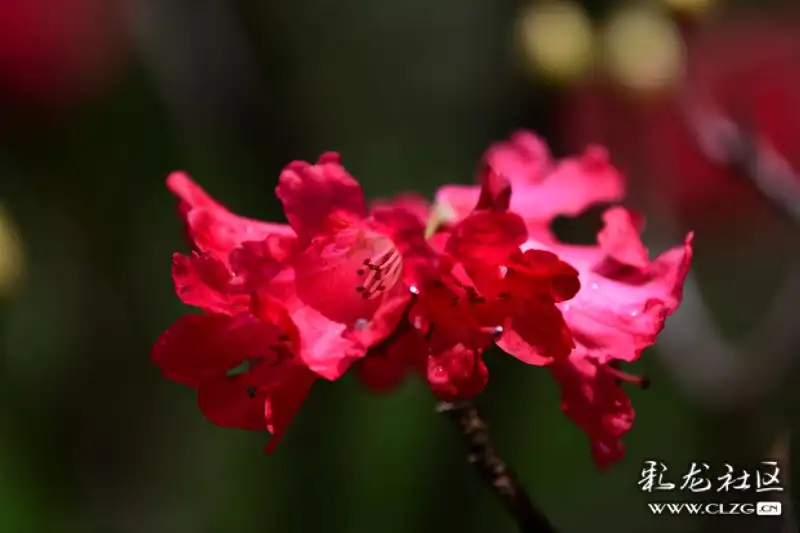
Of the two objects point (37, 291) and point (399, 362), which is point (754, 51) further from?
point (37, 291)

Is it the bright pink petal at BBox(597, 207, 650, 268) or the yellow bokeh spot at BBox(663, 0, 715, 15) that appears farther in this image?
the yellow bokeh spot at BBox(663, 0, 715, 15)

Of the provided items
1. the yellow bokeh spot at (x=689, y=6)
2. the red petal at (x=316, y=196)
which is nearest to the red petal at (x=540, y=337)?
the red petal at (x=316, y=196)

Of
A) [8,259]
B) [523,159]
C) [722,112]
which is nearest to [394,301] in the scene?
[523,159]

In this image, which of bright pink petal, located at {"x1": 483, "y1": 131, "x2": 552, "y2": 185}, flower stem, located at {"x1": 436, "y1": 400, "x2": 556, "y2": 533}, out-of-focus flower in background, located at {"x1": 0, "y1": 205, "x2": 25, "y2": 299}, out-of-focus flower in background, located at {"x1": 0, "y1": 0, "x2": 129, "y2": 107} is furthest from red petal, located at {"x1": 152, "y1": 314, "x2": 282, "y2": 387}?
out-of-focus flower in background, located at {"x1": 0, "y1": 0, "x2": 129, "y2": 107}

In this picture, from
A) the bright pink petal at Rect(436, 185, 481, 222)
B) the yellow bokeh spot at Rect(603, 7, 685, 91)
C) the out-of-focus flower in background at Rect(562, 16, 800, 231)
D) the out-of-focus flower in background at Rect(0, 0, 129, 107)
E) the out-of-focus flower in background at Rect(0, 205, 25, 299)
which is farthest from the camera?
the out-of-focus flower in background at Rect(0, 0, 129, 107)

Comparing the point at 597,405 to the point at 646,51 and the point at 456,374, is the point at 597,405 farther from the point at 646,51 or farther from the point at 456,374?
the point at 646,51

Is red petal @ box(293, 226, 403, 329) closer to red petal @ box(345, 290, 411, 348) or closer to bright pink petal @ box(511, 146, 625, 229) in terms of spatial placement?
red petal @ box(345, 290, 411, 348)
